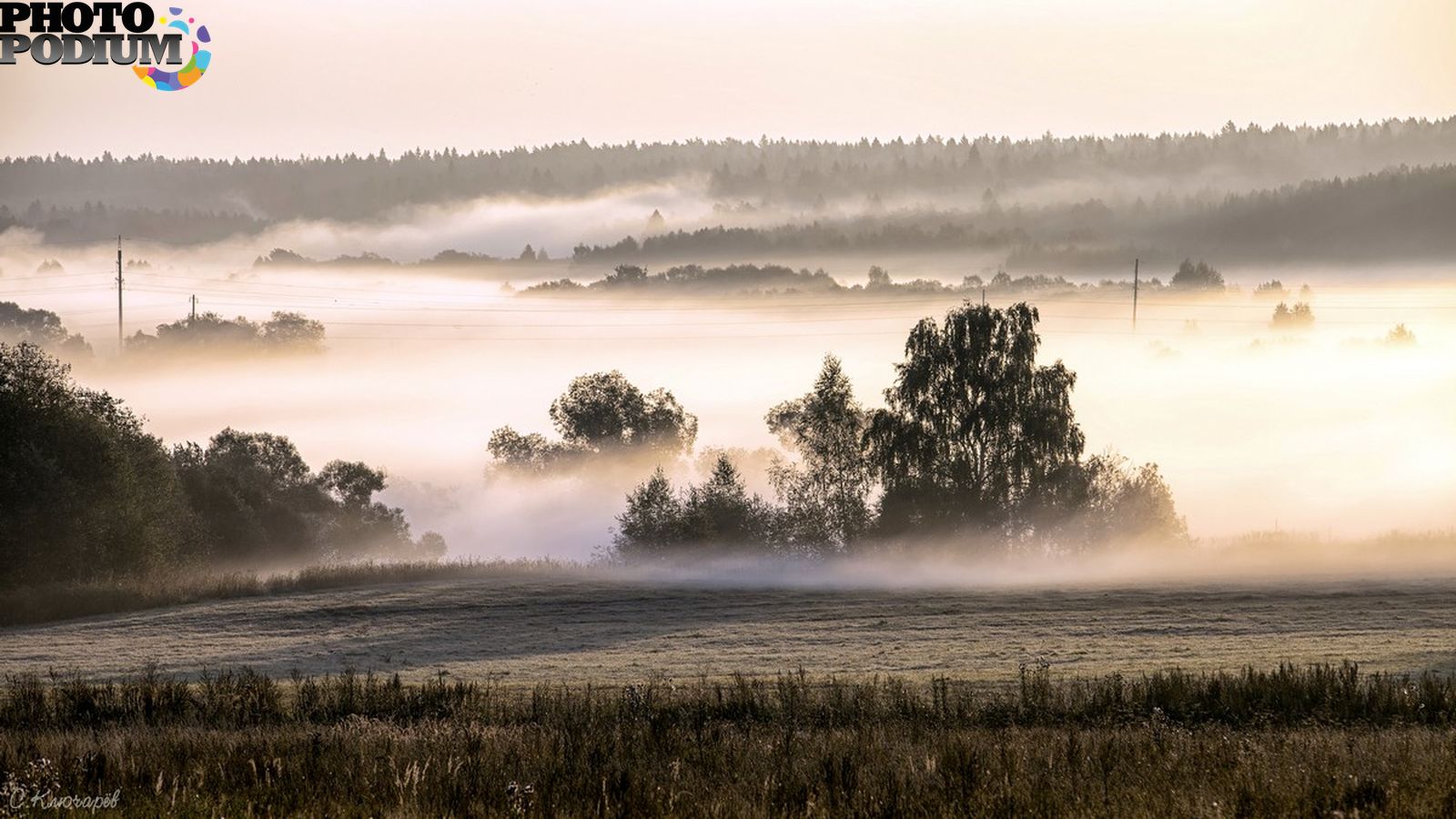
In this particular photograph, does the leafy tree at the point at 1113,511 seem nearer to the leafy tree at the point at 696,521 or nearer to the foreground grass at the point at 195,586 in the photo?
the leafy tree at the point at 696,521

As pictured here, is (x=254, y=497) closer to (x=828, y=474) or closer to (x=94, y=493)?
(x=94, y=493)

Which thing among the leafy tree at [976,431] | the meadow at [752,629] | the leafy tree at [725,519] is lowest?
the meadow at [752,629]

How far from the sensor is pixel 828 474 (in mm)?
110562

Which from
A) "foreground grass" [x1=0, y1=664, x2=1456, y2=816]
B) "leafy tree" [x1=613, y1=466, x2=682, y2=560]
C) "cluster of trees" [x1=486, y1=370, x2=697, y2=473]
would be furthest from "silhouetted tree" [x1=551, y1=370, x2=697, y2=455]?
"foreground grass" [x1=0, y1=664, x2=1456, y2=816]

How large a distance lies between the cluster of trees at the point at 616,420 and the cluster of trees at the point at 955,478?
3762 centimetres

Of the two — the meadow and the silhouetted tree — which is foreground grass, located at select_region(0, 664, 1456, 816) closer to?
the meadow

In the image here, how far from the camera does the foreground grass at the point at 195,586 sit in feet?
237

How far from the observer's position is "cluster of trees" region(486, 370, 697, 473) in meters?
148

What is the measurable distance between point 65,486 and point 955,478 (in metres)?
53.4

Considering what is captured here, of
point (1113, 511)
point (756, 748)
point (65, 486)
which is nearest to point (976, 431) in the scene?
point (1113, 511)

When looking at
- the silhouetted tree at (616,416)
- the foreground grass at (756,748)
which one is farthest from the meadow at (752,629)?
the silhouetted tree at (616,416)

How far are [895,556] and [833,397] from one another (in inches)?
660

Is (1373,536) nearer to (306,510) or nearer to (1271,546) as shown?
(1271,546)

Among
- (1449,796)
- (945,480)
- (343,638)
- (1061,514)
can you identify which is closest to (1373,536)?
(1061,514)
